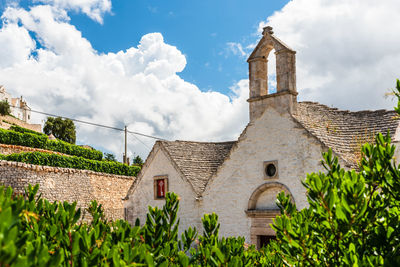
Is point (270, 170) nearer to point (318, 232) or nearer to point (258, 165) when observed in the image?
point (258, 165)

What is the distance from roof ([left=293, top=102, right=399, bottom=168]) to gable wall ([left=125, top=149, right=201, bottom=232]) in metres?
5.68

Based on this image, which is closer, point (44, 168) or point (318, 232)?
point (318, 232)

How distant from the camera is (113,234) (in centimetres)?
291

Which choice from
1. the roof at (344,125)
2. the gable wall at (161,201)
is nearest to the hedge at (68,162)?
the gable wall at (161,201)

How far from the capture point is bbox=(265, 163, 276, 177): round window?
1378cm

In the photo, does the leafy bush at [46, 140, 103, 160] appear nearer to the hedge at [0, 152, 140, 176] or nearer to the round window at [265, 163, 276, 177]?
the hedge at [0, 152, 140, 176]

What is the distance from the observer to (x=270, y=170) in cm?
1395

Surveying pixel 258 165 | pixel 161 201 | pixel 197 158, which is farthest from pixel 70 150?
pixel 258 165

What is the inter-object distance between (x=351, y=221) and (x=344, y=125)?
42.2 feet

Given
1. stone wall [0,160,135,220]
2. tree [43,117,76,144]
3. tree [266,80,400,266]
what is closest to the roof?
tree [266,80,400,266]

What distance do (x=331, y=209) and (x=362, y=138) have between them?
38.7 ft

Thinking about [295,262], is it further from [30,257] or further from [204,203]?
[204,203]

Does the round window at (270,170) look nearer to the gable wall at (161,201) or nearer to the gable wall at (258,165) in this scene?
the gable wall at (258,165)

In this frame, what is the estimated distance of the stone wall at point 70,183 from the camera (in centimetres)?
2150
